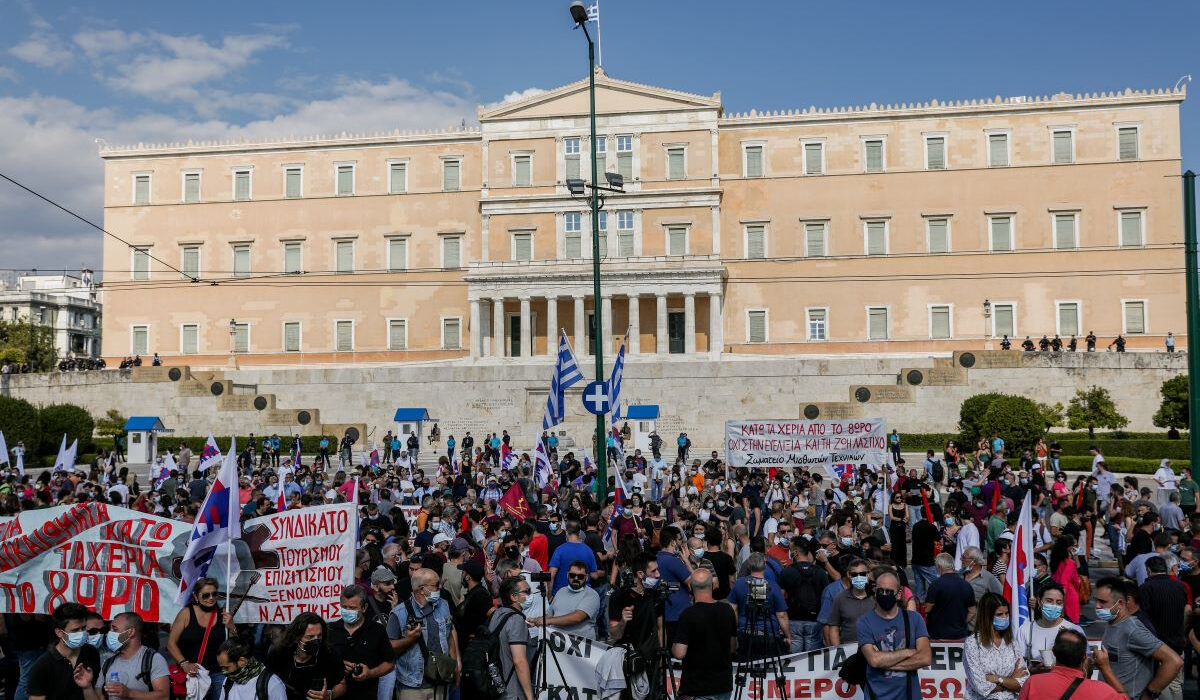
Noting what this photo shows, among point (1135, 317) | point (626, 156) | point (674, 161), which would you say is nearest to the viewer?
point (1135, 317)

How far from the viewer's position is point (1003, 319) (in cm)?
4812

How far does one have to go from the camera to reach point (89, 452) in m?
38.1

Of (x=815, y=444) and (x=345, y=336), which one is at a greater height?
(x=345, y=336)

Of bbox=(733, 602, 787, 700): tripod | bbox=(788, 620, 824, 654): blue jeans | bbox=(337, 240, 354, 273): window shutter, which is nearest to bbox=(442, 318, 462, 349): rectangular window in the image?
bbox=(337, 240, 354, 273): window shutter

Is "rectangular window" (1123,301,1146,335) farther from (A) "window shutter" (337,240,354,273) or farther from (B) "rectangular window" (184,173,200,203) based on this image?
(B) "rectangular window" (184,173,200,203)

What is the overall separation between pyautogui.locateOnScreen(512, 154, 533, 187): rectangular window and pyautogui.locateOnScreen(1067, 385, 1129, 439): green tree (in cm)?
2690

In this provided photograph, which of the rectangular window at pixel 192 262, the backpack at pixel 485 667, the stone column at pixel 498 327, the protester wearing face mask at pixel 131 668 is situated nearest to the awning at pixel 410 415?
the stone column at pixel 498 327

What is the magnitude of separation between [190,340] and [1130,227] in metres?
47.3

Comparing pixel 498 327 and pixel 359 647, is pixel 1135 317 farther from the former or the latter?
pixel 359 647

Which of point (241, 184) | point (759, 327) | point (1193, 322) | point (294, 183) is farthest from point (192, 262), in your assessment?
point (1193, 322)

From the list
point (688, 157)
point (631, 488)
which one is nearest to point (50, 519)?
point (631, 488)

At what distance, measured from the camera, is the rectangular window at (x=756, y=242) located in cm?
5044

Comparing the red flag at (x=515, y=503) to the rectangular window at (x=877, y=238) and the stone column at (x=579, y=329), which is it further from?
the rectangular window at (x=877, y=238)

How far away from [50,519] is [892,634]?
21.9 ft
